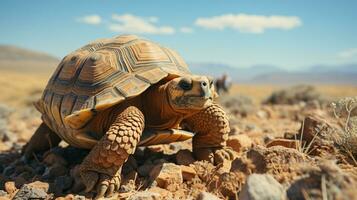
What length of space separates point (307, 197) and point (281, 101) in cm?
1454

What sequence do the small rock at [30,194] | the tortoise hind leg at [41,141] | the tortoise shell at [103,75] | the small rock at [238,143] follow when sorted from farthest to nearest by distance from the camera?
1. the tortoise hind leg at [41,141]
2. the small rock at [238,143]
3. the tortoise shell at [103,75]
4. the small rock at [30,194]

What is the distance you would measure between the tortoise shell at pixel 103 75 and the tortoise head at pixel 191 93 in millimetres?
370

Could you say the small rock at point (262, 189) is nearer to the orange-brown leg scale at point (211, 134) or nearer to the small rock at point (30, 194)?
the orange-brown leg scale at point (211, 134)

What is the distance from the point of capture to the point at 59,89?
4375mm

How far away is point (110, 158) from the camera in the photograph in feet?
10.4

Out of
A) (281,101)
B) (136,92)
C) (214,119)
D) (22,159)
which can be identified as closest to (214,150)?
(214,119)

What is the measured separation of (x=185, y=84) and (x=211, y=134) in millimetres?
811

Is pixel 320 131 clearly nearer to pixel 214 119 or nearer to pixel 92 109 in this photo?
pixel 214 119

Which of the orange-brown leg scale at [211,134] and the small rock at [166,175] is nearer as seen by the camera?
the small rock at [166,175]

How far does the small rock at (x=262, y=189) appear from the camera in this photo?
2143mm

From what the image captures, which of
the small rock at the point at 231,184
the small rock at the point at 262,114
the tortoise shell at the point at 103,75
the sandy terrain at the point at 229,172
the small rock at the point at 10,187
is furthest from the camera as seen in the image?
the small rock at the point at 262,114

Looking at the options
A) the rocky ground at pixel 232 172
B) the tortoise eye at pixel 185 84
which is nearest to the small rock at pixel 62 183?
the rocky ground at pixel 232 172

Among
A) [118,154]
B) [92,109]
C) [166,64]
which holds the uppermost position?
[166,64]

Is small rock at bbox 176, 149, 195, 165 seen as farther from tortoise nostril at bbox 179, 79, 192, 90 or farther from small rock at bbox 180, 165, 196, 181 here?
tortoise nostril at bbox 179, 79, 192, 90
